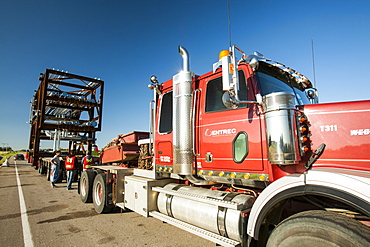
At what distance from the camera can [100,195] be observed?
236 inches

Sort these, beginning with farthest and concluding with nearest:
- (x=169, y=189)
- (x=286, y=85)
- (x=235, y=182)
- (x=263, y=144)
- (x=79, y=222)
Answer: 1. (x=79, y=222)
2. (x=169, y=189)
3. (x=286, y=85)
4. (x=235, y=182)
5. (x=263, y=144)

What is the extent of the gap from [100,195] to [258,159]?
4.79m

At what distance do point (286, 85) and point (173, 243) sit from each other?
325 centimetres

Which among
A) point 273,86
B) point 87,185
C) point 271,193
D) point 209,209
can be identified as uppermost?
point 273,86

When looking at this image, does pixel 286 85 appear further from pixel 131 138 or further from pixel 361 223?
pixel 131 138

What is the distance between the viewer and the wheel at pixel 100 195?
5574 millimetres

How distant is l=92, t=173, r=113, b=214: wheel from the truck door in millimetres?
3205

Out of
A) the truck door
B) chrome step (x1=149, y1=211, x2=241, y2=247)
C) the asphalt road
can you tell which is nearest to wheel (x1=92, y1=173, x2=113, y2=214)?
the asphalt road

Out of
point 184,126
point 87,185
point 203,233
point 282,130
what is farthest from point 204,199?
point 87,185

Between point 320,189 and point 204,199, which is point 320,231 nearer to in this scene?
point 320,189

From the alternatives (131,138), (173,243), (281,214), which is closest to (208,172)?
(281,214)

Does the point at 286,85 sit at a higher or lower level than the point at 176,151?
higher

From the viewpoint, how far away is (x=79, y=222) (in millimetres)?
5113

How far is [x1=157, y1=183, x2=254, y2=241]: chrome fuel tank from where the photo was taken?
2.78 m
